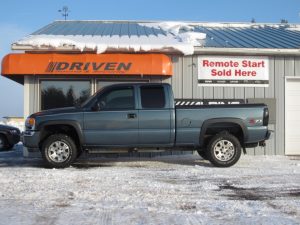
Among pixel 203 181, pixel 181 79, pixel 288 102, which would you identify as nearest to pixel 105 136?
pixel 203 181

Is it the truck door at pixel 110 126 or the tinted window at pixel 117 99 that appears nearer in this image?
the truck door at pixel 110 126

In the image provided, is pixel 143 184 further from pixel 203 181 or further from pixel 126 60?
pixel 126 60

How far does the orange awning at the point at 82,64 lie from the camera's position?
12.5 m

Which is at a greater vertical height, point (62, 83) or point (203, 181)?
point (62, 83)

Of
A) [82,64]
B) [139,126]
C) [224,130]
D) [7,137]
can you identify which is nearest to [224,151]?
[224,130]

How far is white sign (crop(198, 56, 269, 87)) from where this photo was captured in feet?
44.0

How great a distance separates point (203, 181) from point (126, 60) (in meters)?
5.14

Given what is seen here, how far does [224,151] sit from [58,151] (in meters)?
3.78

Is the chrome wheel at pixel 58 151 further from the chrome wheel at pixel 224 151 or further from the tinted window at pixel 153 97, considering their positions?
the chrome wheel at pixel 224 151

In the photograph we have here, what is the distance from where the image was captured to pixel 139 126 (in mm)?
10391

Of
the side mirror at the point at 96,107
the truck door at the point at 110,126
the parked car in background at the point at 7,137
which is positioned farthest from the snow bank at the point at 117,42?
the parked car in background at the point at 7,137

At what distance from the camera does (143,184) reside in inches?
324

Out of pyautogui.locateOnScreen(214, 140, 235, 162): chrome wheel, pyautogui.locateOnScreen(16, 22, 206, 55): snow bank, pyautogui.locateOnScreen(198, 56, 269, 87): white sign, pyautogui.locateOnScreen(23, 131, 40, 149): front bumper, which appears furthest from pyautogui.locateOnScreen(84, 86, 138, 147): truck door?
pyautogui.locateOnScreen(198, 56, 269, 87): white sign

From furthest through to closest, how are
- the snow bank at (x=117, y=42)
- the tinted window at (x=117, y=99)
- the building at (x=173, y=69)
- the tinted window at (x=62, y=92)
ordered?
1. the tinted window at (x=62, y=92)
2. the snow bank at (x=117, y=42)
3. the building at (x=173, y=69)
4. the tinted window at (x=117, y=99)
